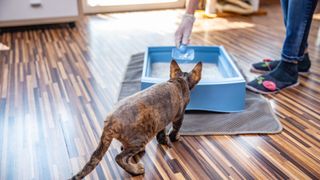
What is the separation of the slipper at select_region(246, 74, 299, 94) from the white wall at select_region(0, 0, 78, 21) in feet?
5.32

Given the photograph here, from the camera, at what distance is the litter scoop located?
5.16 ft

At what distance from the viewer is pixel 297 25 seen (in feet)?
5.32

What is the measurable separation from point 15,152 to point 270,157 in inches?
34.3

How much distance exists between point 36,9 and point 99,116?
1537mm

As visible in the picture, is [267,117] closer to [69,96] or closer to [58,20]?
[69,96]

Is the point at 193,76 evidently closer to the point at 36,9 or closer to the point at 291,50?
the point at 291,50

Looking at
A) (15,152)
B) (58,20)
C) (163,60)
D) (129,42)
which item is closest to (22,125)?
(15,152)

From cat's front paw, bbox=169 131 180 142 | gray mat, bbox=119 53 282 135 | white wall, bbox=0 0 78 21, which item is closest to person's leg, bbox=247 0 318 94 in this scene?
gray mat, bbox=119 53 282 135

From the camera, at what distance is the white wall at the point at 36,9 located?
8.28 ft

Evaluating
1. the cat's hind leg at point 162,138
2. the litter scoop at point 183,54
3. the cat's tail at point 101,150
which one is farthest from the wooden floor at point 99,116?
the litter scoop at point 183,54

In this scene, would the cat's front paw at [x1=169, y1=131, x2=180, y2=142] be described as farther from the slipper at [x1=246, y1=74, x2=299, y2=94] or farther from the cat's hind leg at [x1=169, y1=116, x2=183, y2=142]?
the slipper at [x1=246, y1=74, x2=299, y2=94]

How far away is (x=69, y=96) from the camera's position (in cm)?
158

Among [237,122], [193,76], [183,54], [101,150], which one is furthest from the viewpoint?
[183,54]

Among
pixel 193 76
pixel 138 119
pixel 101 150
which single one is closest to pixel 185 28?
pixel 193 76
